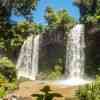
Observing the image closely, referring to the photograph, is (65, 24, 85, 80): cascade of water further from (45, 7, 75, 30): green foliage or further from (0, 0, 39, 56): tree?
(0, 0, 39, 56): tree

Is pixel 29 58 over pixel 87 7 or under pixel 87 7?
under

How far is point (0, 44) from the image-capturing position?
2691 centimetres

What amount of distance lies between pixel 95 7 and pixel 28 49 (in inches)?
264

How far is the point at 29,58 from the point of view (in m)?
27.6

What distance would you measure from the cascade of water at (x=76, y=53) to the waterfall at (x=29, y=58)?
361 centimetres

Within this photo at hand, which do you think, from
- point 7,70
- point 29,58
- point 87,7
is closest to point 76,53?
point 29,58

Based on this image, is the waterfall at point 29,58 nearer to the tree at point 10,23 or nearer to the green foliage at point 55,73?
the tree at point 10,23

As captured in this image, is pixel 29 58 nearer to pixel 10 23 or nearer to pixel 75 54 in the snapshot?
pixel 10 23

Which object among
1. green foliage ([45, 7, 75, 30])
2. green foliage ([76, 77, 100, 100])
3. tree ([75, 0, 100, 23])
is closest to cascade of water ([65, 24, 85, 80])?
green foliage ([45, 7, 75, 30])

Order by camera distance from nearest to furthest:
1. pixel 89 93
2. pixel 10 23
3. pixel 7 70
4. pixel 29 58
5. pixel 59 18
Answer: pixel 89 93, pixel 7 70, pixel 29 58, pixel 10 23, pixel 59 18

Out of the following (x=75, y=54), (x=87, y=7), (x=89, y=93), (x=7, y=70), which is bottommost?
(x=7, y=70)

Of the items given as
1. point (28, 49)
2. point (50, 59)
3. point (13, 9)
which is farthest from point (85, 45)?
point (13, 9)

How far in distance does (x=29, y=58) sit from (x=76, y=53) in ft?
16.9

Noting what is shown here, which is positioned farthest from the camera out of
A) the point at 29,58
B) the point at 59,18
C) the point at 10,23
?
the point at 59,18
